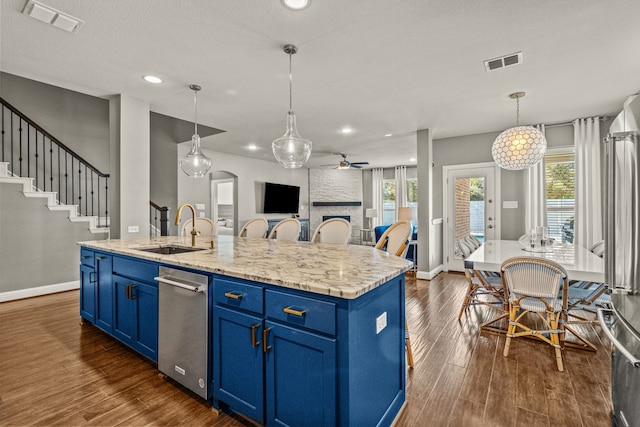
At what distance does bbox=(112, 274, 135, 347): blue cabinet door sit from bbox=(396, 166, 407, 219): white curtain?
839cm

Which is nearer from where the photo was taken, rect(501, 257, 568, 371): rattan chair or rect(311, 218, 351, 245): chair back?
rect(501, 257, 568, 371): rattan chair

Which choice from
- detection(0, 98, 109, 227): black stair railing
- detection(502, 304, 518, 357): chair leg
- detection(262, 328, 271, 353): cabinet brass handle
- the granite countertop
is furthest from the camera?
detection(0, 98, 109, 227): black stair railing

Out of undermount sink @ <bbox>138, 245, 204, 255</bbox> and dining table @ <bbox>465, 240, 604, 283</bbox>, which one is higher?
undermount sink @ <bbox>138, 245, 204, 255</bbox>

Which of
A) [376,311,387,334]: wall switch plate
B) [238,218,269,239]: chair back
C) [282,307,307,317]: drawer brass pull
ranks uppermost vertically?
[238,218,269,239]: chair back

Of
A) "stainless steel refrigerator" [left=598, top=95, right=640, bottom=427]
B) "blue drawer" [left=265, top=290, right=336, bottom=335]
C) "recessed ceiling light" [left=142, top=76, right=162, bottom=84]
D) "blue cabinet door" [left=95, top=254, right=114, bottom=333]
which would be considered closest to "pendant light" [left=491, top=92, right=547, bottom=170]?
"stainless steel refrigerator" [left=598, top=95, right=640, bottom=427]

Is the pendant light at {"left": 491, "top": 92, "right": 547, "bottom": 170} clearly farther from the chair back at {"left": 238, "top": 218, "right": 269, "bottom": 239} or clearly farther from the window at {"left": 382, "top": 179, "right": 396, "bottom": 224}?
the window at {"left": 382, "top": 179, "right": 396, "bottom": 224}

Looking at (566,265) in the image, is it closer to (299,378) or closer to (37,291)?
(299,378)

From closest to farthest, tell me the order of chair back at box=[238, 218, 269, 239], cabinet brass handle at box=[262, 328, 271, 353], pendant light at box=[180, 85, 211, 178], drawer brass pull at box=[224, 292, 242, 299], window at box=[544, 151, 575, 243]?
cabinet brass handle at box=[262, 328, 271, 353] → drawer brass pull at box=[224, 292, 242, 299] → pendant light at box=[180, 85, 211, 178] → chair back at box=[238, 218, 269, 239] → window at box=[544, 151, 575, 243]

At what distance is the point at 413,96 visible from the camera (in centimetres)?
383

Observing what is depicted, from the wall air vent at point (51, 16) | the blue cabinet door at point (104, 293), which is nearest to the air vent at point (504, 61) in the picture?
the wall air vent at point (51, 16)

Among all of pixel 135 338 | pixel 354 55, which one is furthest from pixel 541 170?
pixel 135 338

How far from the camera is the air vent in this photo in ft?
9.21

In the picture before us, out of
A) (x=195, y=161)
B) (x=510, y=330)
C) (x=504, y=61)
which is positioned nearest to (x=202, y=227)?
(x=195, y=161)

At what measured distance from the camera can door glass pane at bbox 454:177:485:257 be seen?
5754mm
